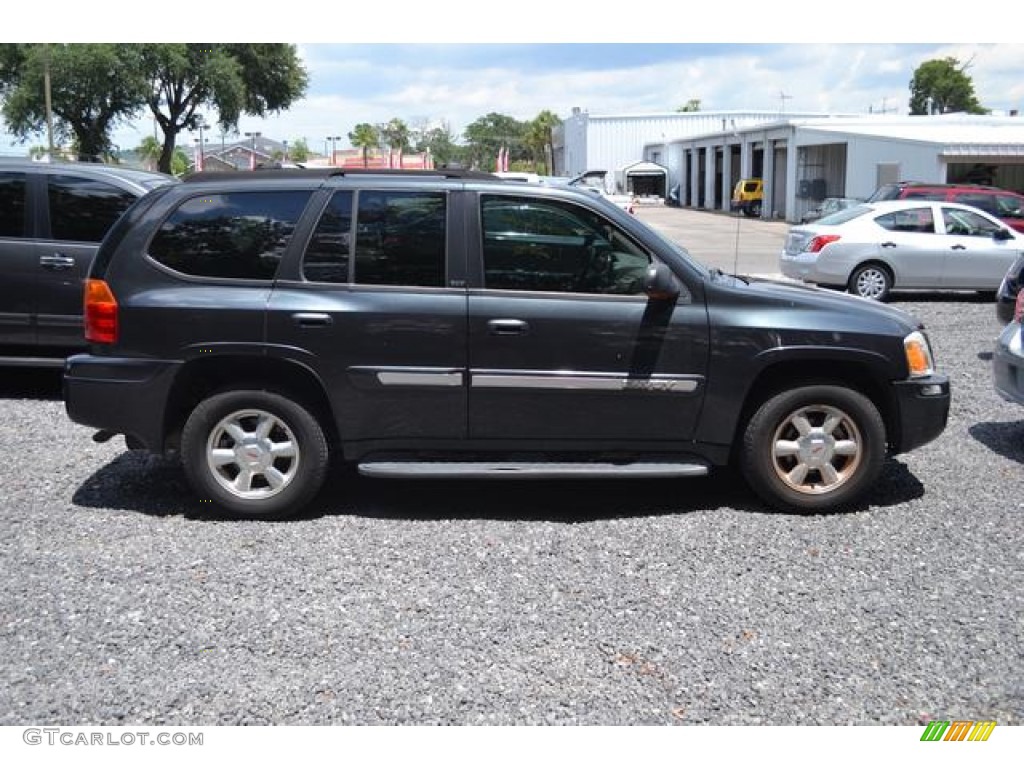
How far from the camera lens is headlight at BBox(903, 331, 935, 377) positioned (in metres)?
5.41

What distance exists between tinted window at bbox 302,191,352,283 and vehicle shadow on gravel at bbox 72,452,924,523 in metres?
1.30

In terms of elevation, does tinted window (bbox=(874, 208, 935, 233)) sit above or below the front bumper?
above

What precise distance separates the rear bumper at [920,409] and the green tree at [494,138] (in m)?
106

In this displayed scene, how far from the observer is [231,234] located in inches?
211

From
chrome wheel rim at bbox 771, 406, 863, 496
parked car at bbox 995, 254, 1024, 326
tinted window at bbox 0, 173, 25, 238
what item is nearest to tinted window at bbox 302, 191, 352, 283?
chrome wheel rim at bbox 771, 406, 863, 496

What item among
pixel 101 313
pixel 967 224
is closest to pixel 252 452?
pixel 101 313

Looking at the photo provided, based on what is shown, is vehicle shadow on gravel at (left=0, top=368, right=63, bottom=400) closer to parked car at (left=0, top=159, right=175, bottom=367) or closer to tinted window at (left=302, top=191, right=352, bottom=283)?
parked car at (left=0, top=159, right=175, bottom=367)

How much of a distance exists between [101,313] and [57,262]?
9.71 ft

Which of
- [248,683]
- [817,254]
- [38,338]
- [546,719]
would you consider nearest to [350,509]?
[248,683]

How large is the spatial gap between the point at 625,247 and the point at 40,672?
3.34 meters

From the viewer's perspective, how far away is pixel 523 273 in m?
5.29

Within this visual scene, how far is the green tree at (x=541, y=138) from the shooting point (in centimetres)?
11081

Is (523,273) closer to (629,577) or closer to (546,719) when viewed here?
(629,577)
